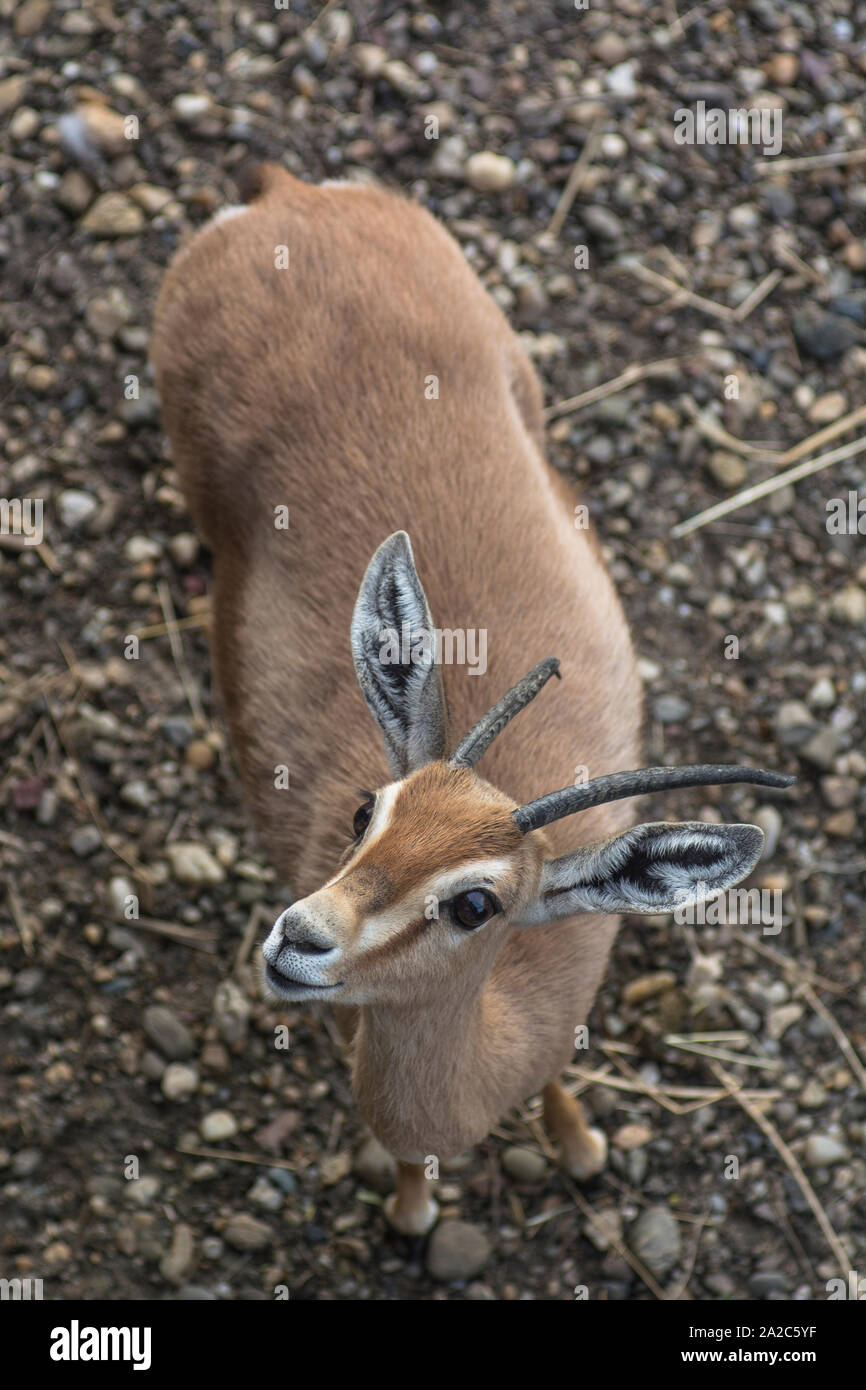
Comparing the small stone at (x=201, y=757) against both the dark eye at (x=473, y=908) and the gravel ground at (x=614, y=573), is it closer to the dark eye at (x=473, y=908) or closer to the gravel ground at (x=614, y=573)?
the gravel ground at (x=614, y=573)

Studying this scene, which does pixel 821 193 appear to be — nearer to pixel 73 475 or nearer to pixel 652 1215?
pixel 73 475

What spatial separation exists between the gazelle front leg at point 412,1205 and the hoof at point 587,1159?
1.55 feet

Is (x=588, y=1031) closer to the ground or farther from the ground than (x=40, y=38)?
closer to the ground

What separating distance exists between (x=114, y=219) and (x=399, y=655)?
3149mm

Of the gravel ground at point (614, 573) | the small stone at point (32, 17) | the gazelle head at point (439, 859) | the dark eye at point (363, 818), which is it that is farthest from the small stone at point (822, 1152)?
the small stone at point (32, 17)

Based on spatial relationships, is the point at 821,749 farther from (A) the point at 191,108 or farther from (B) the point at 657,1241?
(A) the point at 191,108

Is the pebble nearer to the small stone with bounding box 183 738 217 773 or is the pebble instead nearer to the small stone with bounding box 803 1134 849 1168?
the small stone with bounding box 183 738 217 773

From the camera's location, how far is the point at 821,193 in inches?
210

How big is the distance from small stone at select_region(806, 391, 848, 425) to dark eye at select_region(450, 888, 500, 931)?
3.31 meters

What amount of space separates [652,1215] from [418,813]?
2359mm

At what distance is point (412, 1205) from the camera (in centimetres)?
409

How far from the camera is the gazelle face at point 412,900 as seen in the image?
248cm

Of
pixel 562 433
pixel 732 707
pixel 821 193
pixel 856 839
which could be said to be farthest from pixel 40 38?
pixel 856 839

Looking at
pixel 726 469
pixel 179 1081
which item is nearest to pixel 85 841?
pixel 179 1081
